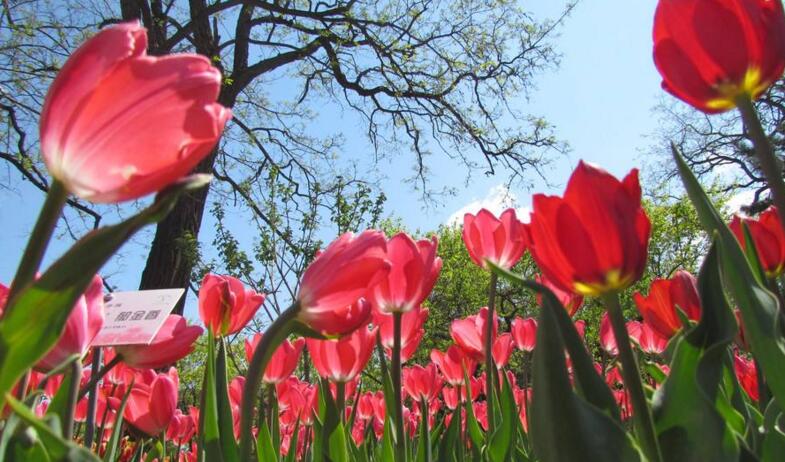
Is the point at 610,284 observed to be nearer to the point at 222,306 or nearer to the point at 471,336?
the point at 222,306

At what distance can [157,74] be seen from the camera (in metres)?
0.40

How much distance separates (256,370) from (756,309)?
17.7 inches

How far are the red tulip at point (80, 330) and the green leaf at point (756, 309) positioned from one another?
633 millimetres

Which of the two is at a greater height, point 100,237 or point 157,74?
point 157,74

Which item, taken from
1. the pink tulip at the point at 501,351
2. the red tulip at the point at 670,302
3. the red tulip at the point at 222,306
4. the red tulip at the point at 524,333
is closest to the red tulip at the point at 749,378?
the red tulip at the point at 670,302

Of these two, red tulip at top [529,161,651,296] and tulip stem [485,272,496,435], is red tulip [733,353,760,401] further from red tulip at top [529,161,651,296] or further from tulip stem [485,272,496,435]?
red tulip at top [529,161,651,296]

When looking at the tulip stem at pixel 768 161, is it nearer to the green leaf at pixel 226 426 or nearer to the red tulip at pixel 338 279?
the red tulip at pixel 338 279

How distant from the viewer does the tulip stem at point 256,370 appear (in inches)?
22.0

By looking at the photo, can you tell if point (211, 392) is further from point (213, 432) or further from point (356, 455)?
point (356, 455)

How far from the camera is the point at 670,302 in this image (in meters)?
0.99

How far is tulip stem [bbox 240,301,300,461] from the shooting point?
0.56 m

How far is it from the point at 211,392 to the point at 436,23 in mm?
9508

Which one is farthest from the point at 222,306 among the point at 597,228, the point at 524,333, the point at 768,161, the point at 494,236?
the point at 524,333

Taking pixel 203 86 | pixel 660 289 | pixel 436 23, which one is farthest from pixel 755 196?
pixel 203 86
